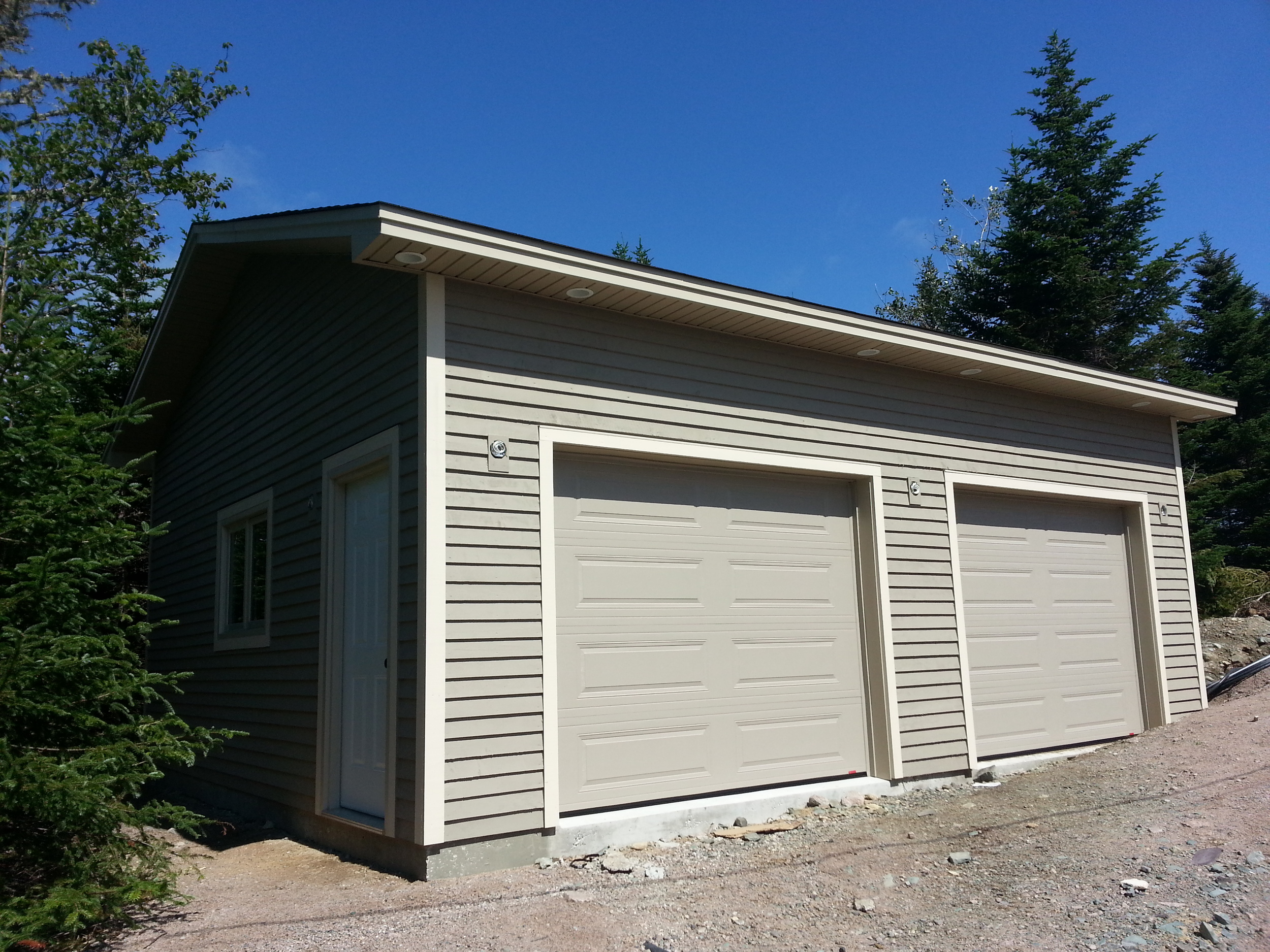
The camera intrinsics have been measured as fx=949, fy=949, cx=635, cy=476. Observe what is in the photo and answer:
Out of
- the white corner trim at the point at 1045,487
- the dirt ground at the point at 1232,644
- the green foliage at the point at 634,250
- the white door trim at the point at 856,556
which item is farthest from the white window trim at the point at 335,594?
the green foliage at the point at 634,250

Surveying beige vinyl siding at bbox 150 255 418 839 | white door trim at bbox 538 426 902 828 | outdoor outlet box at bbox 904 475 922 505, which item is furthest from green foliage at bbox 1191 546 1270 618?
beige vinyl siding at bbox 150 255 418 839

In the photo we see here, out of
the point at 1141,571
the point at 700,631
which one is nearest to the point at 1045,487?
the point at 1141,571

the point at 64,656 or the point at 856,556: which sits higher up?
the point at 856,556

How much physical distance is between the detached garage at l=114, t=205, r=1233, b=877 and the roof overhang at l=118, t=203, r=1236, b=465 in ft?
0.09

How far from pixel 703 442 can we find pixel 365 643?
263 centimetres

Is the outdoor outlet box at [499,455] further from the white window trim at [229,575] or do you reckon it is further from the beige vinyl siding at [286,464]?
the white window trim at [229,575]

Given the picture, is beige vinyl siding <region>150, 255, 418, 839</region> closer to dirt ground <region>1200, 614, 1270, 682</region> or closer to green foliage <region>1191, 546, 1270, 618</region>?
dirt ground <region>1200, 614, 1270, 682</region>

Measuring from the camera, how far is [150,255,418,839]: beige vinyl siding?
5.77 m

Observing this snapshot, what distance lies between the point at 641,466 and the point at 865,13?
7.62 meters

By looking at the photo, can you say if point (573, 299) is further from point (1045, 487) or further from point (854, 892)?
point (1045, 487)

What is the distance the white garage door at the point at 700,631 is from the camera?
19.6 feet

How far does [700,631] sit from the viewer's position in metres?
6.48

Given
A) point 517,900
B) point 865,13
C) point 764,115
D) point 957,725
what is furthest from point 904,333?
point 764,115

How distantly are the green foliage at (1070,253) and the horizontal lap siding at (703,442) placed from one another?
12.7 metres
